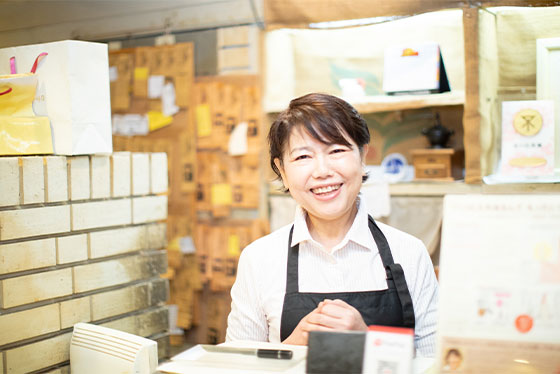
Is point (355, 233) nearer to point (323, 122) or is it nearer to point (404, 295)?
point (404, 295)

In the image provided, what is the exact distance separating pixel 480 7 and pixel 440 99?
0.51 metres

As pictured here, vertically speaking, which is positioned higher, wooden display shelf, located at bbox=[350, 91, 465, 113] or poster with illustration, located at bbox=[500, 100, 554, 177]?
wooden display shelf, located at bbox=[350, 91, 465, 113]

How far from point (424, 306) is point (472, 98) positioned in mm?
1519

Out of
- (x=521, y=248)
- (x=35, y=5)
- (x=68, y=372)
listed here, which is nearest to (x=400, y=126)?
(x=68, y=372)

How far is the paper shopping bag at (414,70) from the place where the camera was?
10.6 feet

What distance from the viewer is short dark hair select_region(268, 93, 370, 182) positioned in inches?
72.1

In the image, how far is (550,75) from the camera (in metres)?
2.96

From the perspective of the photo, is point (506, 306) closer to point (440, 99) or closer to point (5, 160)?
Answer: point (5, 160)

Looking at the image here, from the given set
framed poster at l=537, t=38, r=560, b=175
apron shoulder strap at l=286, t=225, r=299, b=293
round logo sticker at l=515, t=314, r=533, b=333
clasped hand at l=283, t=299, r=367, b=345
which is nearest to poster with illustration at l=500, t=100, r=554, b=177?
framed poster at l=537, t=38, r=560, b=175

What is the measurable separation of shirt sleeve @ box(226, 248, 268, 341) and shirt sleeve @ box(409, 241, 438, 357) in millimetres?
476

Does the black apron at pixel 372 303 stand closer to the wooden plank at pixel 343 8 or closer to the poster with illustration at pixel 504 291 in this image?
the poster with illustration at pixel 504 291

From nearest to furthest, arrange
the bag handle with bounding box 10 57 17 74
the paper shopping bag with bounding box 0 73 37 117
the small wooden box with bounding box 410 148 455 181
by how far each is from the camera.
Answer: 1. the paper shopping bag with bounding box 0 73 37 117
2. the bag handle with bounding box 10 57 17 74
3. the small wooden box with bounding box 410 148 455 181

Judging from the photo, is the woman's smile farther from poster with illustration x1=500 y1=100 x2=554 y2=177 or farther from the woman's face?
poster with illustration x1=500 y1=100 x2=554 y2=177

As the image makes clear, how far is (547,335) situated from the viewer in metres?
0.99
